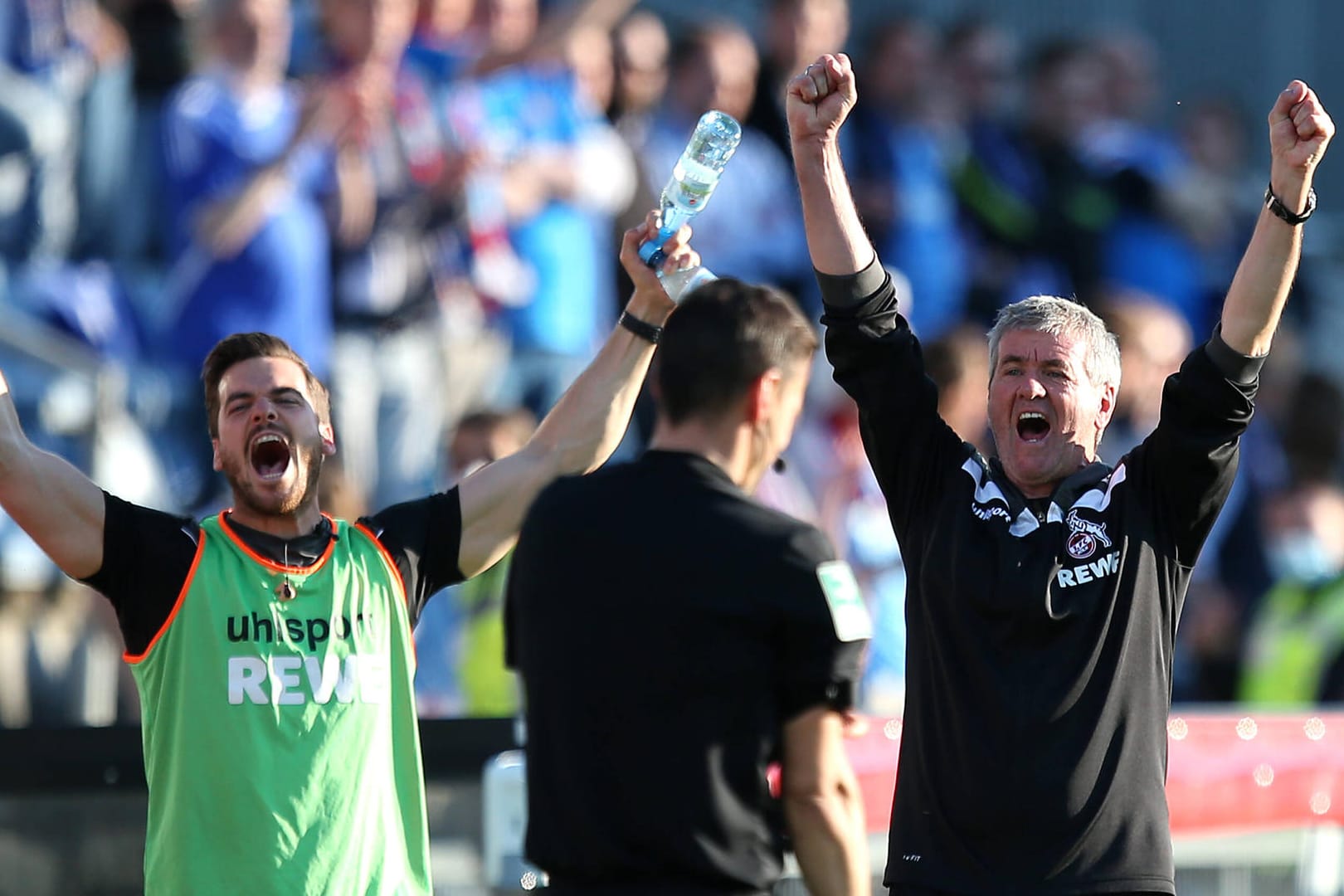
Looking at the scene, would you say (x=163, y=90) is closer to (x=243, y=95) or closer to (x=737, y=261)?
(x=243, y=95)

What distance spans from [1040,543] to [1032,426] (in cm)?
29

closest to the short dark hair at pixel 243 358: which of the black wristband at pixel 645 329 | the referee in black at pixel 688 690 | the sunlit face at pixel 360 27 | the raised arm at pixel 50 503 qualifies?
the raised arm at pixel 50 503

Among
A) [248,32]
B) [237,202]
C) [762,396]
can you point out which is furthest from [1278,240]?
[248,32]

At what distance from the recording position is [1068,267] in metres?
9.75

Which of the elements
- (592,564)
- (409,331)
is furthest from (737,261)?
(592,564)

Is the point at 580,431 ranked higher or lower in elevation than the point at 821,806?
higher

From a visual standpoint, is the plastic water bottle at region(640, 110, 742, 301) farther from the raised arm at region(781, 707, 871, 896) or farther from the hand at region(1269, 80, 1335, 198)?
the raised arm at region(781, 707, 871, 896)

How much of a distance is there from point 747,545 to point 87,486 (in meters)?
1.41

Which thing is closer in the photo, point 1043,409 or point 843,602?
point 843,602

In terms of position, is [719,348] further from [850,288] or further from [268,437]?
[268,437]

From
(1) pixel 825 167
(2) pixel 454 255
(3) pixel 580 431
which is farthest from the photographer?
(2) pixel 454 255

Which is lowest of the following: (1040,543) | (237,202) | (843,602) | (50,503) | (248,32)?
(843,602)

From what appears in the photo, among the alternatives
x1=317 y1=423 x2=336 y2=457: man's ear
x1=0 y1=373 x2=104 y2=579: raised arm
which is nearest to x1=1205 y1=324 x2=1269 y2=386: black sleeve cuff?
x1=317 y1=423 x2=336 y2=457: man's ear

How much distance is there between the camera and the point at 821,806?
3.12 meters
